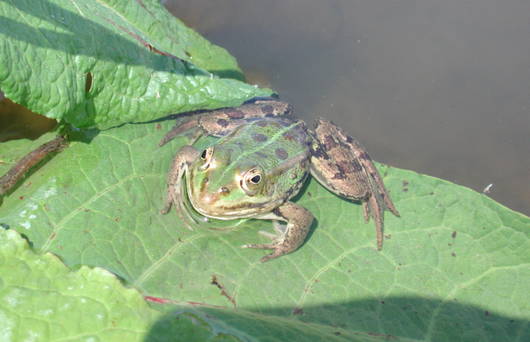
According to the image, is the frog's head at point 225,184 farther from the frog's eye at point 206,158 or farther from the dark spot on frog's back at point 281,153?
the dark spot on frog's back at point 281,153

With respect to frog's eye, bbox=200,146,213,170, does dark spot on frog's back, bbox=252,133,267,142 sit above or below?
above

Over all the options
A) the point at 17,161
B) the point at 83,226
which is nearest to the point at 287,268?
the point at 83,226

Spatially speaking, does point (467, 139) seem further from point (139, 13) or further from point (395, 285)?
point (139, 13)

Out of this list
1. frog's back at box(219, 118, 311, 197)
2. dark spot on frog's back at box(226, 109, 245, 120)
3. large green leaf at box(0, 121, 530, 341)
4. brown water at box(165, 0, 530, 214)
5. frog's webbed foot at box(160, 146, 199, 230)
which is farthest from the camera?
brown water at box(165, 0, 530, 214)

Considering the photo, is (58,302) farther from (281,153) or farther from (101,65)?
(281,153)

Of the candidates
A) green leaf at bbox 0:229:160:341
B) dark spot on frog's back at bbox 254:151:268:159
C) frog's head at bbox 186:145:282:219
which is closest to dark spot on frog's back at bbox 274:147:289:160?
dark spot on frog's back at bbox 254:151:268:159

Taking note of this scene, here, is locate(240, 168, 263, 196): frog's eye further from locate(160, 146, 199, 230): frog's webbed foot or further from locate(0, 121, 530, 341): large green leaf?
locate(160, 146, 199, 230): frog's webbed foot
